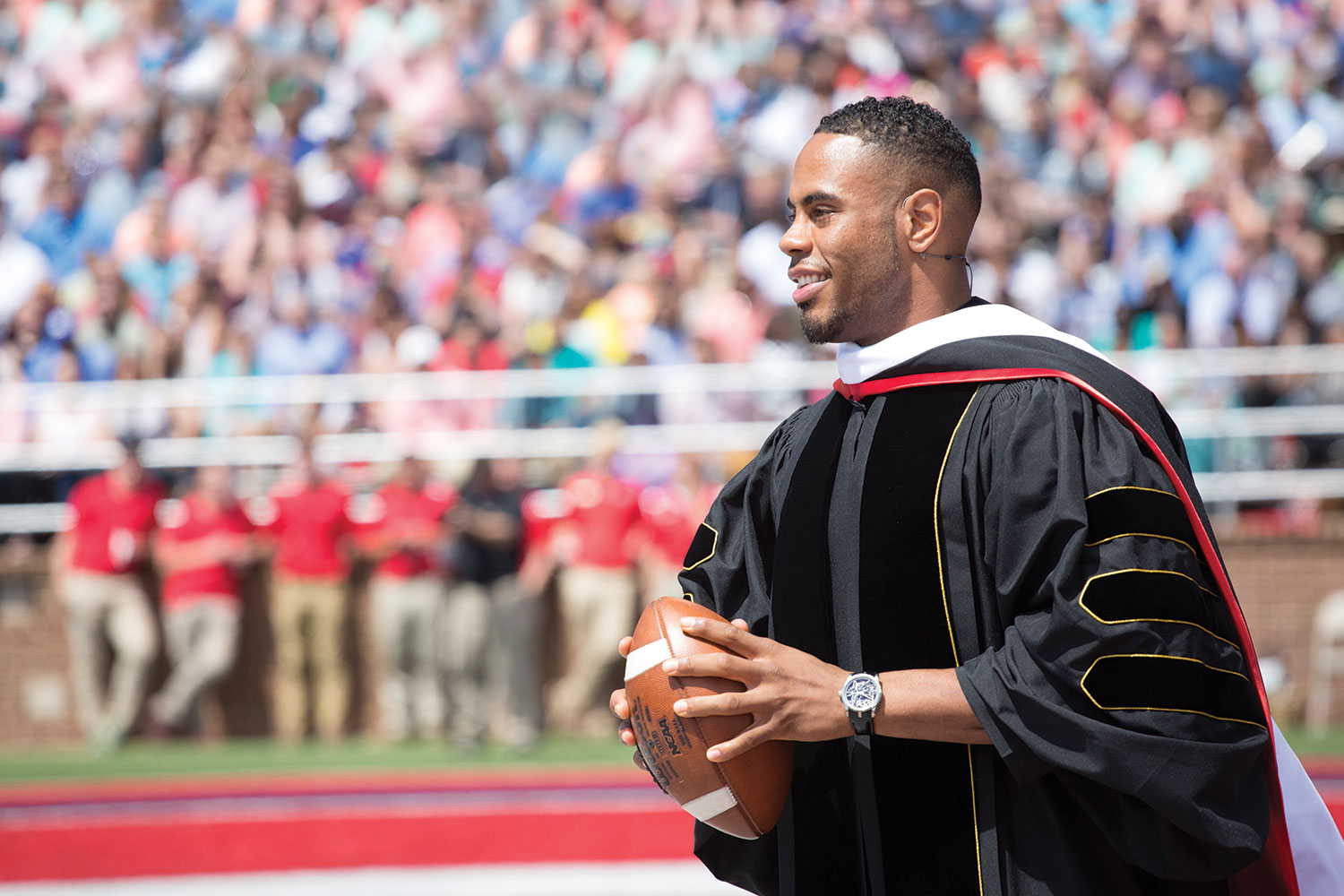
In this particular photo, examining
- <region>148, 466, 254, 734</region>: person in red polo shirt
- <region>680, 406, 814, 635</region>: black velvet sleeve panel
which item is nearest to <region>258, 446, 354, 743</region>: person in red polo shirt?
<region>148, 466, 254, 734</region>: person in red polo shirt

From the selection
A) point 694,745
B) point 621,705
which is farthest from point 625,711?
point 694,745

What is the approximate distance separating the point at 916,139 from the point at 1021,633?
841 mm

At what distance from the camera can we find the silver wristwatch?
7.01 feet

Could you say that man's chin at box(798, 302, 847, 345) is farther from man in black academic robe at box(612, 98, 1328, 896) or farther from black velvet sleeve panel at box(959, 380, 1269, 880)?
black velvet sleeve panel at box(959, 380, 1269, 880)

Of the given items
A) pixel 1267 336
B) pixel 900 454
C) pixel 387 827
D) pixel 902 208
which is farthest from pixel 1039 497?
pixel 1267 336

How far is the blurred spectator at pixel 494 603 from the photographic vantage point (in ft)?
28.4

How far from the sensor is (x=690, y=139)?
37.8 feet

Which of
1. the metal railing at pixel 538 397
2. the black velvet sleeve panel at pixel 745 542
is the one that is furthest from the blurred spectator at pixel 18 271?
the black velvet sleeve panel at pixel 745 542

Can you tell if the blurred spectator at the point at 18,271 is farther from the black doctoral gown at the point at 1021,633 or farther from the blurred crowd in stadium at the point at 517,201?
the black doctoral gown at the point at 1021,633

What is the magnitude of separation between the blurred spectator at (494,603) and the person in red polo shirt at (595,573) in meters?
0.24

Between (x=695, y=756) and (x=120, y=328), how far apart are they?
345 inches

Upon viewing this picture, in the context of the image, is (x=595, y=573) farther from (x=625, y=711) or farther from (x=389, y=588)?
(x=625, y=711)

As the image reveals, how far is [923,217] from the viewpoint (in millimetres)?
2463

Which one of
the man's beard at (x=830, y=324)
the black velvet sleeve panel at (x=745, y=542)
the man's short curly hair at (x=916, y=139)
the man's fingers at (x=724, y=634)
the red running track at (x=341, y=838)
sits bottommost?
the red running track at (x=341, y=838)
